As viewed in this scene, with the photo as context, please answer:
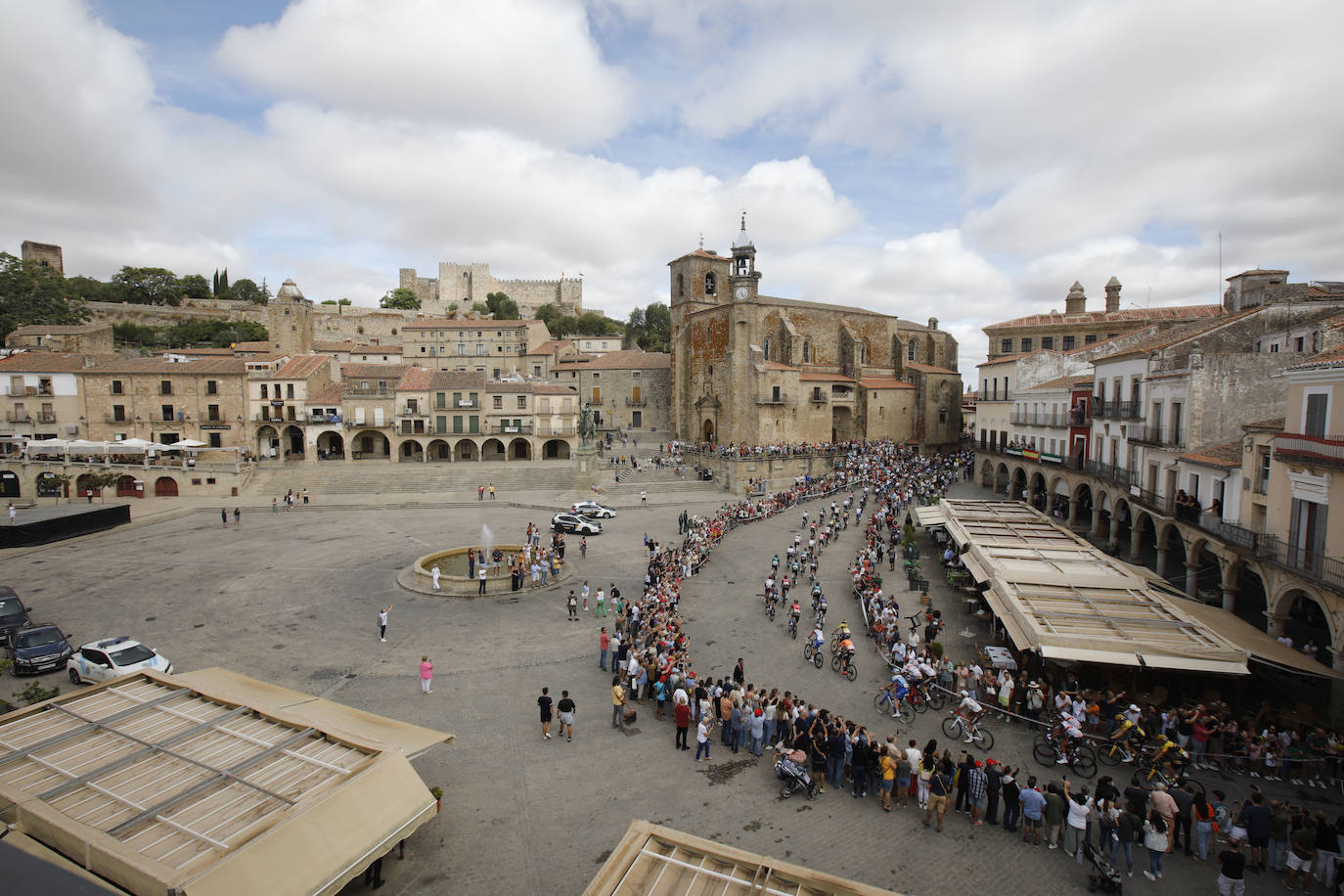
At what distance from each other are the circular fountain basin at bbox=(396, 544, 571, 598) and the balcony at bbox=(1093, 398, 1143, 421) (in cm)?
2106

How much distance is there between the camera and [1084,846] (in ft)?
27.2

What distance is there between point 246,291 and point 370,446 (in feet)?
184

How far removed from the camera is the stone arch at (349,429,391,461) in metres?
48.0

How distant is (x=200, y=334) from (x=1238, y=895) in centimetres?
8453

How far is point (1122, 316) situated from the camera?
146 ft

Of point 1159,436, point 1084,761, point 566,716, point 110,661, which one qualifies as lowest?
point 1084,761

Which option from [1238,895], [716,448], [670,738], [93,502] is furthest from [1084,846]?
[93,502]

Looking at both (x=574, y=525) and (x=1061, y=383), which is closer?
(x=574, y=525)

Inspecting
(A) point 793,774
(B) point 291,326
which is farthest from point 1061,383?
(B) point 291,326

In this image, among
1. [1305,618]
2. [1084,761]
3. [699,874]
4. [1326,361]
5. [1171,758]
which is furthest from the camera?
[1305,618]

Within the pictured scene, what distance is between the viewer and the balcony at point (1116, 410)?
947 inches

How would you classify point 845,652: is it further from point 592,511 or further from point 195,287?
point 195,287

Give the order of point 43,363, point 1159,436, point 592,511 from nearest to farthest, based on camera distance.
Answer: point 1159,436 → point 592,511 → point 43,363

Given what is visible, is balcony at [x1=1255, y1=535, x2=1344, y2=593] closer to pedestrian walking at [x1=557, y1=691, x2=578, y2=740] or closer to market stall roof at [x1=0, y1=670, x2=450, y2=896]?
pedestrian walking at [x1=557, y1=691, x2=578, y2=740]
